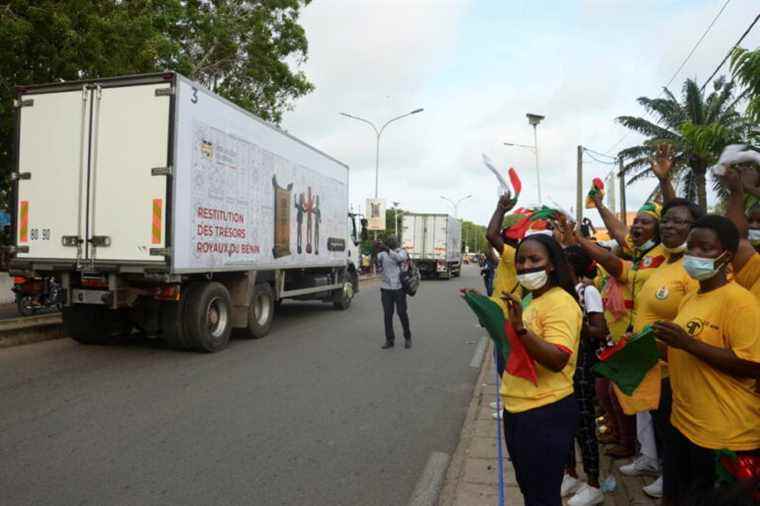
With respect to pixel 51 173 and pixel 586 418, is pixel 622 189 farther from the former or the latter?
pixel 586 418

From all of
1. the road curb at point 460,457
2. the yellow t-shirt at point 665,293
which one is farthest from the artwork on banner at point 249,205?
the yellow t-shirt at point 665,293

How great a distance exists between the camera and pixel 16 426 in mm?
4832

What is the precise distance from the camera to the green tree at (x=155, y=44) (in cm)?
1003

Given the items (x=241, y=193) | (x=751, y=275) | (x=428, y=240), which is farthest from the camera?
(x=428, y=240)

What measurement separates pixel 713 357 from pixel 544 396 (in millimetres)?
691

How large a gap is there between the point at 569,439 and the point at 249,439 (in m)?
3.03

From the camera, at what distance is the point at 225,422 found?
201 inches

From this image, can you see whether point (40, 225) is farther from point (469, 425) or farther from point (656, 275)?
point (656, 275)

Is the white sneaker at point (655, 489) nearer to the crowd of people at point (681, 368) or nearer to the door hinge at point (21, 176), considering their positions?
the crowd of people at point (681, 368)

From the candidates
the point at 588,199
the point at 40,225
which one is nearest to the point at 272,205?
Result: the point at 40,225

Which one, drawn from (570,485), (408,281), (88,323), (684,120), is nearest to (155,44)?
(88,323)

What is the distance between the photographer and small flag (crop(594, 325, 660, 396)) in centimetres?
267

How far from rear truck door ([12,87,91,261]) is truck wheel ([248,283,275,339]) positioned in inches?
113

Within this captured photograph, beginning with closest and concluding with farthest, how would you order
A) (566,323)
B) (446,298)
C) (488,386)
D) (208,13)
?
1. (566,323)
2. (488,386)
3. (208,13)
4. (446,298)
